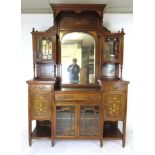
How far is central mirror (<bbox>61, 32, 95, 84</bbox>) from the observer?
124 inches

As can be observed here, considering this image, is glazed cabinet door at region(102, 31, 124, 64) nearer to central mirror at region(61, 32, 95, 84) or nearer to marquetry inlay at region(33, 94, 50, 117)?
central mirror at region(61, 32, 95, 84)

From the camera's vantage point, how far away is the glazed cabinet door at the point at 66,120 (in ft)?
9.11

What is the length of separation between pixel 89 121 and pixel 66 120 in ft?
1.17

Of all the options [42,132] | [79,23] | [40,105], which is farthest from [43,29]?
[42,132]

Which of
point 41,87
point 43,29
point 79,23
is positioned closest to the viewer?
point 41,87

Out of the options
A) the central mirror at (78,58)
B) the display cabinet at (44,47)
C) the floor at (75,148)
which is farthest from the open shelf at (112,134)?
the display cabinet at (44,47)

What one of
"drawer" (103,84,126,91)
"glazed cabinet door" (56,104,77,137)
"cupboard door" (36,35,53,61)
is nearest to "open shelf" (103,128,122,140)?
"glazed cabinet door" (56,104,77,137)

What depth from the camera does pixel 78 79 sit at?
10.5ft

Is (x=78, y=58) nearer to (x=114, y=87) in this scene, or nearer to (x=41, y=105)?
(x=114, y=87)

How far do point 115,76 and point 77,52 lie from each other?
798mm

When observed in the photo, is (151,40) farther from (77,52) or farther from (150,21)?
(77,52)

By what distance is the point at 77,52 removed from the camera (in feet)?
10.4

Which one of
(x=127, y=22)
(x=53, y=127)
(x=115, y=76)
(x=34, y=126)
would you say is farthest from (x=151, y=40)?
(x=34, y=126)

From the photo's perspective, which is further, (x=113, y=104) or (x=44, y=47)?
(x=44, y=47)
